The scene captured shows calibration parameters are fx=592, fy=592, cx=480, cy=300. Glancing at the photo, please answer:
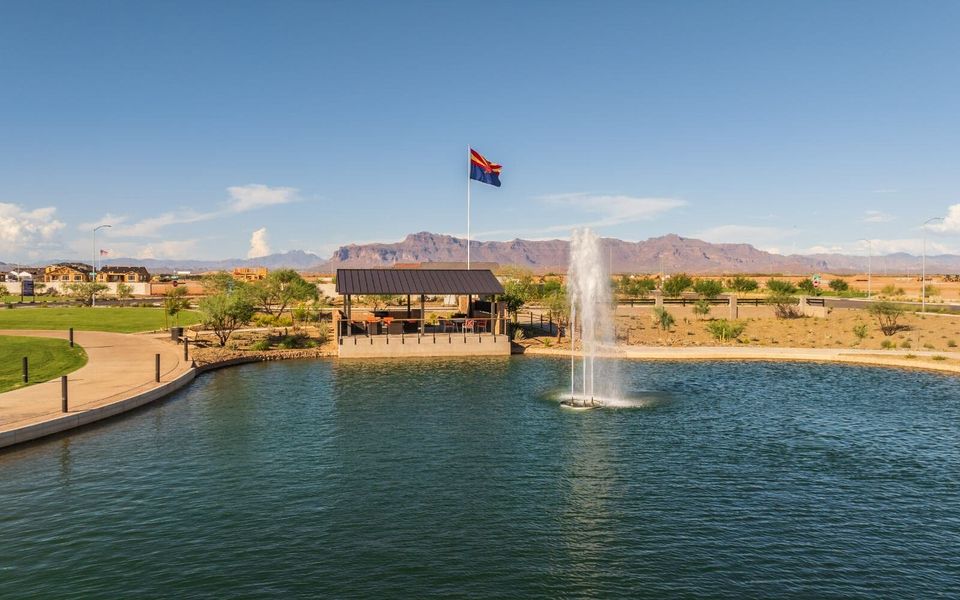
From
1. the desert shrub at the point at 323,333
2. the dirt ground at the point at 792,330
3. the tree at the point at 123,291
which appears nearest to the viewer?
the desert shrub at the point at 323,333

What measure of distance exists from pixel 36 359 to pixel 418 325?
27748 mm

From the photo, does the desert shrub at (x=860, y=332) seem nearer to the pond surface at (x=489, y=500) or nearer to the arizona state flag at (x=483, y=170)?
the pond surface at (x=489, y=500)

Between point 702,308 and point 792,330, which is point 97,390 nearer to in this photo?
point 702,308

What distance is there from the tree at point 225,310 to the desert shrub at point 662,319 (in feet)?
124

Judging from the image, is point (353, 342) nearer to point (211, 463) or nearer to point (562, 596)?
point (211, 463)

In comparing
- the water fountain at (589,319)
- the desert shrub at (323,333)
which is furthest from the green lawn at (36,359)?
the water fountain at (589,319)

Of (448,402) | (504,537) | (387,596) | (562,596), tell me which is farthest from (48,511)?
(448,402)

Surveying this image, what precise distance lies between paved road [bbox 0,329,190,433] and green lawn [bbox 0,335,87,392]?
2.47 feet

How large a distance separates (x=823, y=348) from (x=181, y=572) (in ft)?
169

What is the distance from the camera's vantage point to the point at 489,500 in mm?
18031

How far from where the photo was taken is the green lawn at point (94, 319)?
189 ft

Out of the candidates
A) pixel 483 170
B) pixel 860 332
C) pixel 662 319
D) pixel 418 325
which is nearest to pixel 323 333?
pixel 418 325

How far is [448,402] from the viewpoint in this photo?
30.9 meters

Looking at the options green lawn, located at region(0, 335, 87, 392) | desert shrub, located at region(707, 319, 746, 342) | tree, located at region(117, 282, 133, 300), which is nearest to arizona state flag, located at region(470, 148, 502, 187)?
desert shrub, located at region(707, 319, 746, 342)
